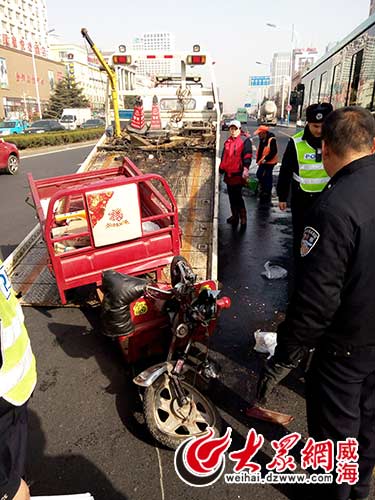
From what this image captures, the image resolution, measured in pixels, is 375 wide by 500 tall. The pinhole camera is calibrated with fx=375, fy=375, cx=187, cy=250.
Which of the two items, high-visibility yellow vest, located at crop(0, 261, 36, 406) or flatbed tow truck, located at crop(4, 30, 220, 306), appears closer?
high-visibility yellow vest, located at crop(0, 261, 36, 406)

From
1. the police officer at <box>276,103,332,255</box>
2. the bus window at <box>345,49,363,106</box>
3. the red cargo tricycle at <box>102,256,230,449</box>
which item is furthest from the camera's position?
the bus window at <box>345,49,363,106</box>

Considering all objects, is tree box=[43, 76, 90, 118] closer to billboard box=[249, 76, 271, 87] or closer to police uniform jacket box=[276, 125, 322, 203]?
billboard box=[249, 76, 271, 87]

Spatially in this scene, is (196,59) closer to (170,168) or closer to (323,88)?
(170,168)

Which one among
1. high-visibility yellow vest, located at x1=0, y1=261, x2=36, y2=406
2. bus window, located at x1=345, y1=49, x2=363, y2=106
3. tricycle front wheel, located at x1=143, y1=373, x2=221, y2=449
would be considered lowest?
tricycle front wheel, located at x1=143, y1=373, x2=221, y2=449

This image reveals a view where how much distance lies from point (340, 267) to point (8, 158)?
13.2 metres

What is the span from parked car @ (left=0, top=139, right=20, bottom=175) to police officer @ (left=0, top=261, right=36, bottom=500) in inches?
493

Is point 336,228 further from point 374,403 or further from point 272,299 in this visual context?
point 272,299

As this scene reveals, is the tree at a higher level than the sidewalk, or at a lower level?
higher

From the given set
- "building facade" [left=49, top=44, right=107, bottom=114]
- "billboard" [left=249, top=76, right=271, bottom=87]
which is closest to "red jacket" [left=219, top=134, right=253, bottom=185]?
"billboard" [left=249, top=76, right=271, bottom=87]

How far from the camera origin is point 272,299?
447cm

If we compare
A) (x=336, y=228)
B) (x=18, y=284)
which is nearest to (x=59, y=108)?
(x=18, y=284)

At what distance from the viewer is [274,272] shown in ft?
16.7

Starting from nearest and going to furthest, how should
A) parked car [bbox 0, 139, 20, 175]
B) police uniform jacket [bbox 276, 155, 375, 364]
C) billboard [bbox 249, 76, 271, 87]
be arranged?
police uniform jacket [bbox 276, 155, 375, 364] < parked car [bbox 0, 139, 20, 175] < billboard [bbox 249, 76, 271, 87]

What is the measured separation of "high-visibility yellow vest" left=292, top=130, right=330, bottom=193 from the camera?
149 inches
